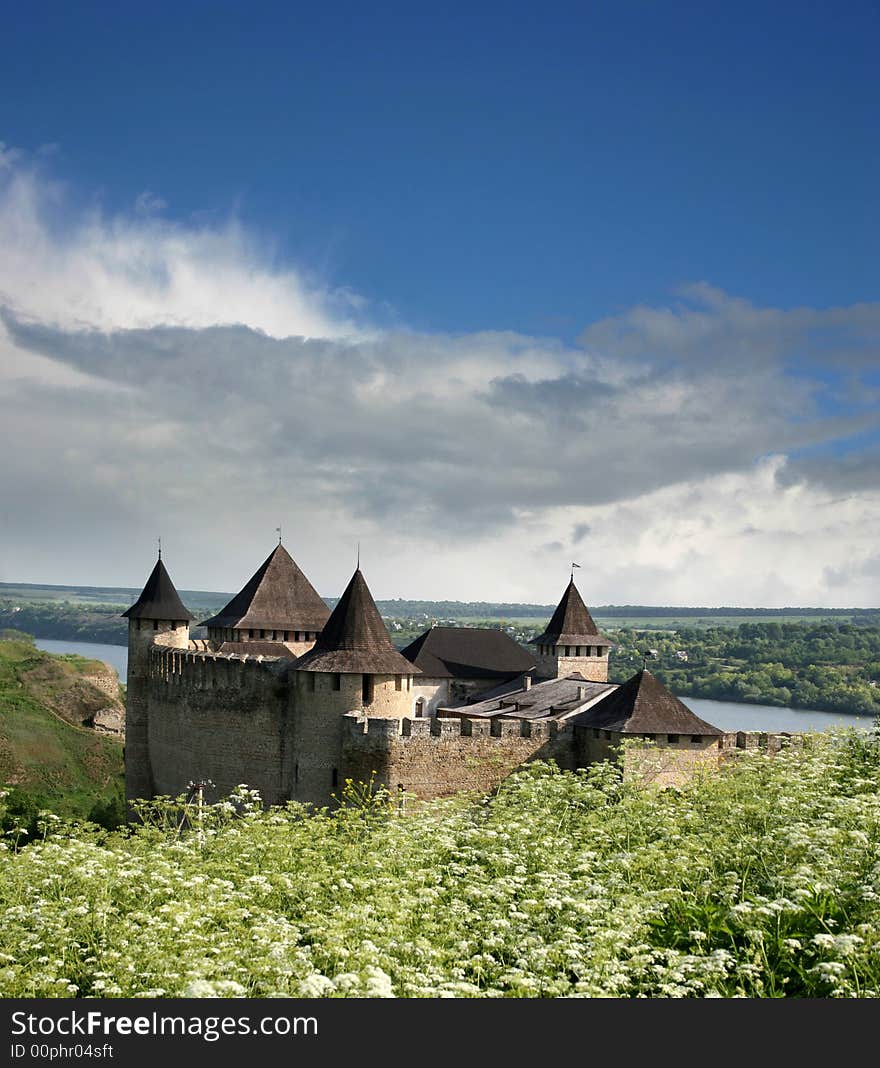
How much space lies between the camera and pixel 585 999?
7008mm

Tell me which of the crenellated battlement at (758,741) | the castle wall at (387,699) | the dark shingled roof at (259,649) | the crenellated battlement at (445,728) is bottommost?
Result: the crenellated battlement at (758,741)

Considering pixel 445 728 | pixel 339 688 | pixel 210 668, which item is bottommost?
pixel 445 728

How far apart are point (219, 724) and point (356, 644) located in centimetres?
409

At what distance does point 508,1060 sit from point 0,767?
36600mm

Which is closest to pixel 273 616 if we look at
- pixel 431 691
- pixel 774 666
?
pixel 431 691

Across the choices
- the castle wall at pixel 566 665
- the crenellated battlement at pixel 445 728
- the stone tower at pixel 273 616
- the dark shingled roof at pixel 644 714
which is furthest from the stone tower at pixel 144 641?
the dark shingled roof at pixel 644 714

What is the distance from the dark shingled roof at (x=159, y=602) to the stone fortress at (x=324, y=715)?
0.11ft

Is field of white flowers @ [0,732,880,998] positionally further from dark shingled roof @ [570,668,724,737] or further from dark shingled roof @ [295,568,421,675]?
dark shingled roof @ [295,568,421,675]

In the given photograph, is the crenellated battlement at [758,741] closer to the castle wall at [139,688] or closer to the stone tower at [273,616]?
the stone tower at [273,616]

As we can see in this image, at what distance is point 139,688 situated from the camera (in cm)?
2595

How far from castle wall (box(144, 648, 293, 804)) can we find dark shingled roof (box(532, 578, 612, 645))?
1172 centimetres

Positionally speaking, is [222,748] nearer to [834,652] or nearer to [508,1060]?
[508,1060]

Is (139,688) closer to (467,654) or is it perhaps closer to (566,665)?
(467,654)

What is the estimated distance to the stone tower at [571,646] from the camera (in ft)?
102
